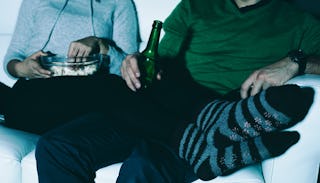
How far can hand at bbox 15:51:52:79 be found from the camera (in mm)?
1306

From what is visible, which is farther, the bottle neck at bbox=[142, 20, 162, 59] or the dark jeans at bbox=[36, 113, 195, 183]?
the bottle neck at bbox=[142, 20, 162, 59]

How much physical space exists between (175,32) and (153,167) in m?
0.65

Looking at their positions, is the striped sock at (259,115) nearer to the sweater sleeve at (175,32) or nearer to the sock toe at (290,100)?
the sock toe at (290,100)

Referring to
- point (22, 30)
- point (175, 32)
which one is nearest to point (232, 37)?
point (175, 32)

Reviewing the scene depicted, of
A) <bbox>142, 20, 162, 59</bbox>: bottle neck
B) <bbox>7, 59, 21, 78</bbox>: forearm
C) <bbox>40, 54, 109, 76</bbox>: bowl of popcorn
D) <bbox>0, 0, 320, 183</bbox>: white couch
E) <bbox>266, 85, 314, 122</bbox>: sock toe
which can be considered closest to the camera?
<bbox>266, 85, 314, 122</bbox>: sock toe

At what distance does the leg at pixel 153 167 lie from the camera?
0.85m

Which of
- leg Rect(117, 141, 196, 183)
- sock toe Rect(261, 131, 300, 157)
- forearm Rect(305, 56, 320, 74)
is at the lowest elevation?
leg Rect(117, 141, 196, 183)

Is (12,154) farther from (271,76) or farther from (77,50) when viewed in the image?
(271,76)

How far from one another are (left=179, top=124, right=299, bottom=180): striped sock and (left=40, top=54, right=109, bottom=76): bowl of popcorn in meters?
0.56

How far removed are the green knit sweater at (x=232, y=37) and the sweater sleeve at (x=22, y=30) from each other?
2.05ft

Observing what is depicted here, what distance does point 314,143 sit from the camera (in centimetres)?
93

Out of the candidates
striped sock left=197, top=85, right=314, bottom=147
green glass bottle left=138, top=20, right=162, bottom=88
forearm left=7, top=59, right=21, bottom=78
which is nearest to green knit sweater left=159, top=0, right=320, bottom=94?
green glass bottle left=138, top=20, right=162, bottom=88

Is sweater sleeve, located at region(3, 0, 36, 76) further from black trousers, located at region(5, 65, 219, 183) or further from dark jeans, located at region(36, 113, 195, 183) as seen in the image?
dark jeans, located at region(36, 113, 195, 183)

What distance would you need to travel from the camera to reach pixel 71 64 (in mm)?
1271
